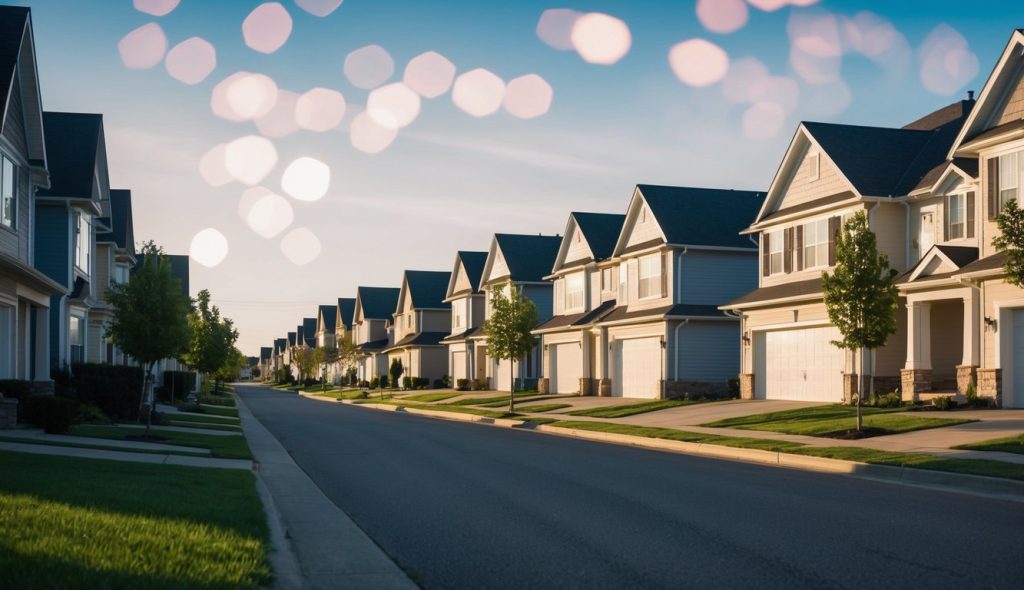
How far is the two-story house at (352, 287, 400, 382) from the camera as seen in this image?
3711 inches

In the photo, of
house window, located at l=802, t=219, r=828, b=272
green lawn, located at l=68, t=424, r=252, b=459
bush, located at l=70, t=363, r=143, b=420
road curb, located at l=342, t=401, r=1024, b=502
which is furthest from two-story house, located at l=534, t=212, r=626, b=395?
green lawn, located at l=68, t=424, r=252, b=459

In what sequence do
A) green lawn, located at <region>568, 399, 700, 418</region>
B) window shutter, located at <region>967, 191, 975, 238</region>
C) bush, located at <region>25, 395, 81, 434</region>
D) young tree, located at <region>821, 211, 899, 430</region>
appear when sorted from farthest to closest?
green lawn, located at <region>568, 399, 700, 418</region> < window shutter, located at <region>967, 191, 975, 238</region> < young tree, located at <region>821, 211, 899, 430</region> < bush, located at <region>25, 395, 81, 434</region>

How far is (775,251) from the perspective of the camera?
37.0 meters

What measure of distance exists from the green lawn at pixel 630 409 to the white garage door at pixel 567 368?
11.6m

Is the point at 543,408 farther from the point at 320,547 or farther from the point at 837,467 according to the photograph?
the point at 320,547

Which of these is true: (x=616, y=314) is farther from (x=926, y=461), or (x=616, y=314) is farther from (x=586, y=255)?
(x=926, y=461)

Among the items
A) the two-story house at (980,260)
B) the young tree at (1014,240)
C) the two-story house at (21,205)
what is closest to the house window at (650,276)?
the two-story house at (980,260)

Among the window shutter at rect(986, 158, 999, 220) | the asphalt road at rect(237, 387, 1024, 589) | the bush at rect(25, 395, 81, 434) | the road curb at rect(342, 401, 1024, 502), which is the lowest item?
the road curb at rect(342, 401, 1024, 502)

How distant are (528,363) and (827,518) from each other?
48.5m

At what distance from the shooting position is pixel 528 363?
198ft

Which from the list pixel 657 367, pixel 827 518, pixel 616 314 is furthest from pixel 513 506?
pixel 616 314

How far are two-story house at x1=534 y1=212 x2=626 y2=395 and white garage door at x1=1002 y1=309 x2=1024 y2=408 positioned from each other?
2318cm

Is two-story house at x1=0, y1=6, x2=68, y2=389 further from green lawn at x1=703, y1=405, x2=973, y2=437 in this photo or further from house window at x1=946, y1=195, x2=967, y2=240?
house window at x1=946, y1=195, x2=967, y2=240

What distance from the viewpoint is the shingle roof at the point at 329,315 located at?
411 feet
